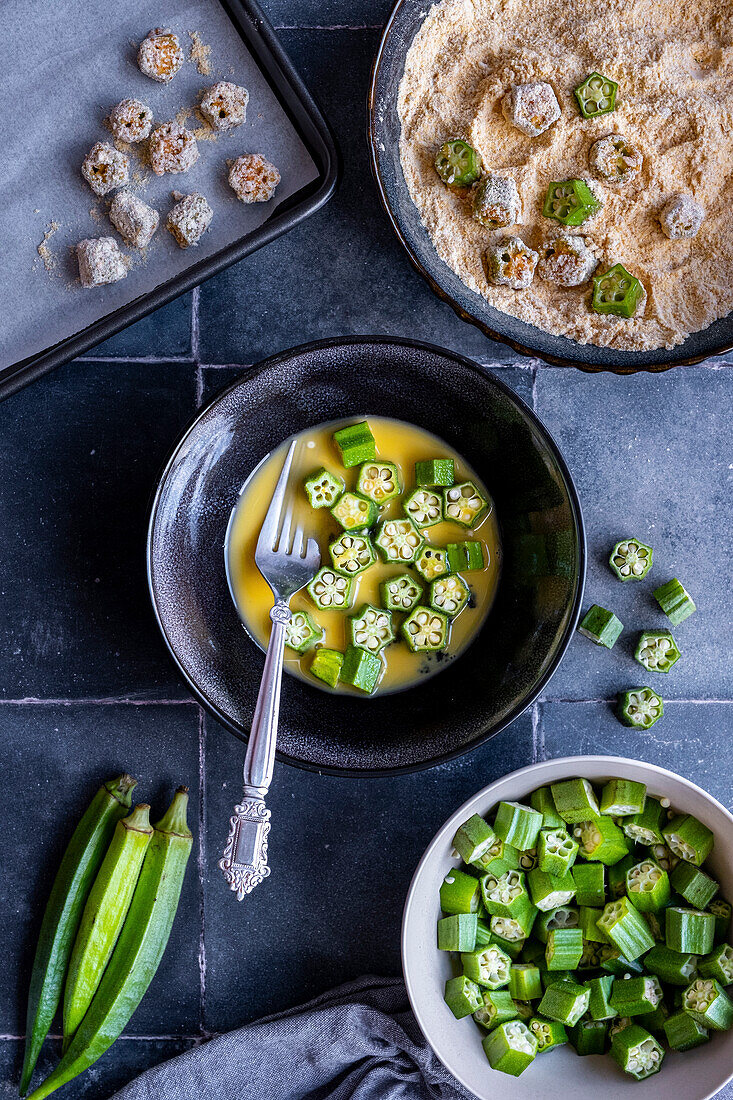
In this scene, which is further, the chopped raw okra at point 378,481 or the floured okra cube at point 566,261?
the chopped raw okra at point 378,481

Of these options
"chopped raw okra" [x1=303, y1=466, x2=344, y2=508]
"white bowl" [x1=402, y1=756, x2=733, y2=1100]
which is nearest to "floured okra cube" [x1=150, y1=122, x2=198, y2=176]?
"chopped raw okra" [x1=303, y1=466, x2=344, y2=508]

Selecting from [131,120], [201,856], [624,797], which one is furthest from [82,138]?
[624,797]

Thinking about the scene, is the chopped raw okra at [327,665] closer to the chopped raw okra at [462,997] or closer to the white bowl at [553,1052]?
the white bowl at [553,1052]

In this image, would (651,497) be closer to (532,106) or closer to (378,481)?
(378,481)

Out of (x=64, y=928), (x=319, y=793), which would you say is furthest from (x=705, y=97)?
(x=64, y=928)

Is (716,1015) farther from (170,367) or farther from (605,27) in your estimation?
(605,27)

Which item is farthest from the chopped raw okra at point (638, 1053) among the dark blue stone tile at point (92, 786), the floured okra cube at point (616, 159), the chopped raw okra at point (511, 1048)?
the floured okra cube at point (616, 159)

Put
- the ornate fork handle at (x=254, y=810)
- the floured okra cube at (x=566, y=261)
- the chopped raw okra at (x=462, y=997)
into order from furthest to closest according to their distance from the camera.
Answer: the chopped raw okra at (x=462, y=997) < the floured okra cube at (x=566, y=261) < the ornate fork handle at (x=254, y=810)
